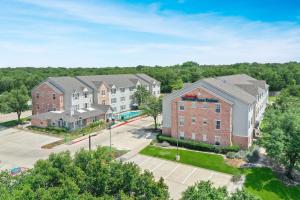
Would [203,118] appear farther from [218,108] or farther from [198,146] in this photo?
[198,146]

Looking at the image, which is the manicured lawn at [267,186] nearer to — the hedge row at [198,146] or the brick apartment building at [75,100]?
the hedge row at [198,146]

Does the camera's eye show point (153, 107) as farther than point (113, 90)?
No

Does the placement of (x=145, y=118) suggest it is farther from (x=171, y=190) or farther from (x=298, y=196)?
(x=298, y=196)

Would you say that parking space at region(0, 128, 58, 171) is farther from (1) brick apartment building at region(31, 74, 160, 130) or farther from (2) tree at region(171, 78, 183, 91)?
(2) tree at region(171, 78, 183, 91)

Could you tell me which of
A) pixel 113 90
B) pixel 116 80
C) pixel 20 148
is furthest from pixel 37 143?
pixel 116 80

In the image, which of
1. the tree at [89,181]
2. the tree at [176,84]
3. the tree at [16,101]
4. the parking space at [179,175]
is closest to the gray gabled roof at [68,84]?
the tree at [16,101]

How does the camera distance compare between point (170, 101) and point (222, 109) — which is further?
point (170, 101)

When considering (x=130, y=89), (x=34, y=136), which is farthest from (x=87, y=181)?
(x=130, y=89)
